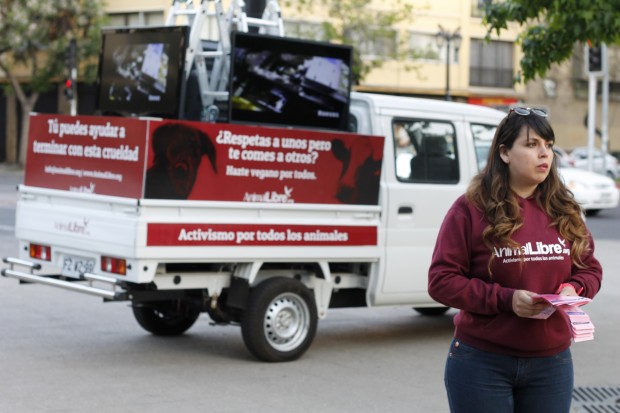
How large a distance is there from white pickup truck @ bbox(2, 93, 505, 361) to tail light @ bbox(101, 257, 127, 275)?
1 cm

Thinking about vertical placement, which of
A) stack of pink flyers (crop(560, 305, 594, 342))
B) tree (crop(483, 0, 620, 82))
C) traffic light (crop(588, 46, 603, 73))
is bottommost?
stack of pink flyers (crop(560, 305, 594, 342))

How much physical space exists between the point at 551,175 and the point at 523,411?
853mm

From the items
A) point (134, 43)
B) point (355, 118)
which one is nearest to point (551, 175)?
point (355, 118)

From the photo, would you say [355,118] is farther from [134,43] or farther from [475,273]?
[475,273]

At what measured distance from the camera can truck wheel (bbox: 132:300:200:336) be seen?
985 cm

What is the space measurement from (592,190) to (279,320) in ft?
57.9

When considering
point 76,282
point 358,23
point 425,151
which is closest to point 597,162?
point 358,23

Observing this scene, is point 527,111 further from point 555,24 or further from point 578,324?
point 555,24

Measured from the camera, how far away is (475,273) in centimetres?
409

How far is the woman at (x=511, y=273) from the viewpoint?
3979mm

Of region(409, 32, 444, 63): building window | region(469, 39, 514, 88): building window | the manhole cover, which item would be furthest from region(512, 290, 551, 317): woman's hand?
region(469, 39, 514, 88): building window

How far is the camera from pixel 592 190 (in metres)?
25.3

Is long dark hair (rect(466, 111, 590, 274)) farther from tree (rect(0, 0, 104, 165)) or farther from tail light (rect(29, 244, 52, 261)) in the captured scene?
tree (rect(0, 0, 104, 165))

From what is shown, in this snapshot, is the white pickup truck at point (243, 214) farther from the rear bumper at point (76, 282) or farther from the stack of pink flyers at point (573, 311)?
the stack of pink flyers at point (573, 311)
